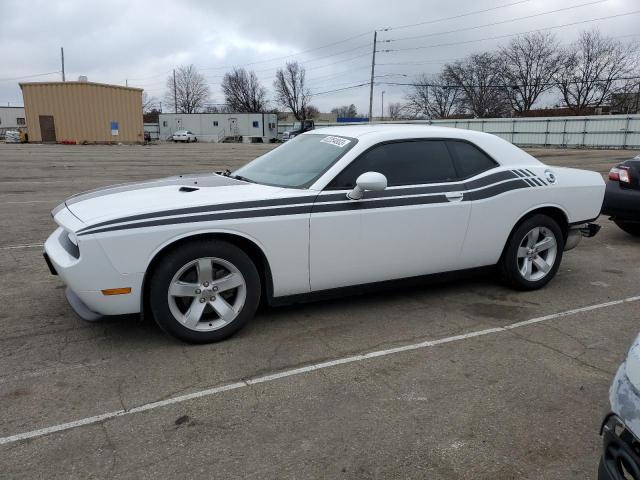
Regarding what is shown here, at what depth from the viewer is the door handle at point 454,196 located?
437 centimetres

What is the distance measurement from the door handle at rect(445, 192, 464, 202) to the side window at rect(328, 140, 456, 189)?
0.14 meters

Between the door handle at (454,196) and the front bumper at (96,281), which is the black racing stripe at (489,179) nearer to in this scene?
the door handle at (454,196)

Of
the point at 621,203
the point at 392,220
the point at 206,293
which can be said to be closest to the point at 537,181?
the point at 392,220

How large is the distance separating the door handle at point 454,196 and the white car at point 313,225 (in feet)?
0.03

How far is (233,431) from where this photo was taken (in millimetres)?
2709

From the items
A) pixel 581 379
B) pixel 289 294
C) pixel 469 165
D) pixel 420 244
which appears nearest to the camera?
pixel 581 379

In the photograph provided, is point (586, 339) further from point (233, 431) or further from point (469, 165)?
point (233, 431)

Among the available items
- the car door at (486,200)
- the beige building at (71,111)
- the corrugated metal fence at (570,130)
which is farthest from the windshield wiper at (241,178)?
the beige building at (71,111)

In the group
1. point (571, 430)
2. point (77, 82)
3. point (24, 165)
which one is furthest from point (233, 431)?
point (77, 82)

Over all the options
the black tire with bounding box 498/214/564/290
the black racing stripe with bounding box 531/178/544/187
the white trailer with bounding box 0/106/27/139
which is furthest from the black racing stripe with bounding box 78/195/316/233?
the white trailer with bounding box 0/106/27/139

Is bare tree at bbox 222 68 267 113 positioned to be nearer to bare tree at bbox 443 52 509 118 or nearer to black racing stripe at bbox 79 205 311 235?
bare tree at bbox 443 52 509 118

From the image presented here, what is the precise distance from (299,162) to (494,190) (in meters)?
1.76

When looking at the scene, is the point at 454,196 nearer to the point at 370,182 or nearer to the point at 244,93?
the point at 370,182

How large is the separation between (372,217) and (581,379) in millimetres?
1798
